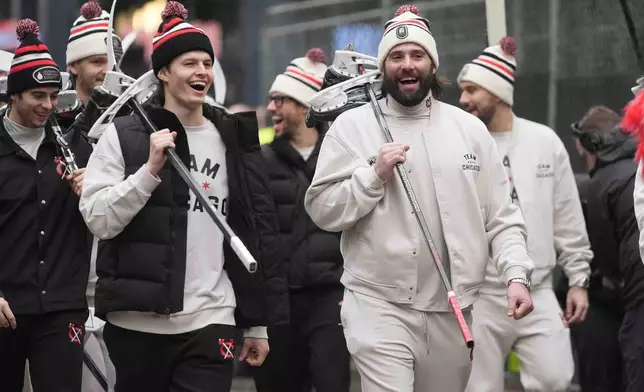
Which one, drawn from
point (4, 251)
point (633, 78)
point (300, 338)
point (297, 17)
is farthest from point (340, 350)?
point (297, 17)

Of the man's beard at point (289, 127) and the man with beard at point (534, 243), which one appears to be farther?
the man's beard at point (289, 127)

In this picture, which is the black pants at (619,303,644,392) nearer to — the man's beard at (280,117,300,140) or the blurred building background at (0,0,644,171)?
the man's beard at (280,117,300,140)

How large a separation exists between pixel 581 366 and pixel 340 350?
6.37 feet

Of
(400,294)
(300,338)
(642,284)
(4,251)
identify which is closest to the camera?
(400,294)

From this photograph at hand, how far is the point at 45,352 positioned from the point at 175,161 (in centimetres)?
151

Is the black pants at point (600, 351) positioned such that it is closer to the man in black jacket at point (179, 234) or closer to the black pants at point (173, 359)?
the man in black jacket at point (179, 234)

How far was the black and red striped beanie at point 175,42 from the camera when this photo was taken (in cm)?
711

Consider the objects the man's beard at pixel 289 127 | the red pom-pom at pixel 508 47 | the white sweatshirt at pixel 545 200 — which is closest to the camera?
the white sweatshirt at pixel 545 200

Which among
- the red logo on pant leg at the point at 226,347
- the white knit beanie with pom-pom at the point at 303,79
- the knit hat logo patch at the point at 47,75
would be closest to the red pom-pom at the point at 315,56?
the white knit beanie with pom-pom at the point at 303,79

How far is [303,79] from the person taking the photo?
1029 cm

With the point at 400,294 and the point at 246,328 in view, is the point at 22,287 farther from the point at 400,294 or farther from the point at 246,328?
the point at 400,294

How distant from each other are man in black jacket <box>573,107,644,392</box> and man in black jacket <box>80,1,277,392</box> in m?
2.74

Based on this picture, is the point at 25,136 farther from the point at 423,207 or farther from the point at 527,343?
the point at 527,343

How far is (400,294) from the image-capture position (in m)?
6.82
